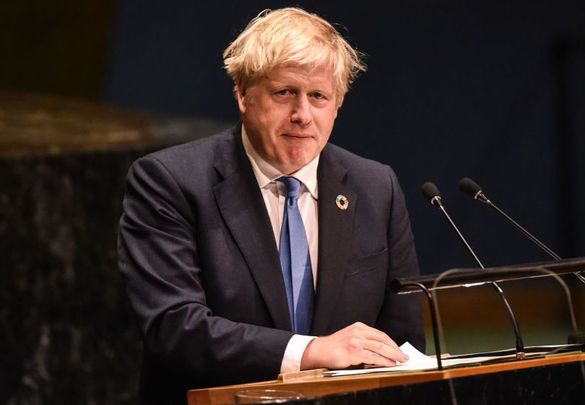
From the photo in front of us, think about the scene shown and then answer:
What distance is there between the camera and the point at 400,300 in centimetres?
266

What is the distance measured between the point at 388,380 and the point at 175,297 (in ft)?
2.26

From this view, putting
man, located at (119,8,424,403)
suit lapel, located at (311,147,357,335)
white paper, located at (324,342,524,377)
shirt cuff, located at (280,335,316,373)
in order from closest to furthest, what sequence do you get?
white paper, located at (324,342,524,377) < shirt cuff, located at (280,335,316,373) < man, located at (119,8,424,403) < suit lapel, located at (311,147,357,335)

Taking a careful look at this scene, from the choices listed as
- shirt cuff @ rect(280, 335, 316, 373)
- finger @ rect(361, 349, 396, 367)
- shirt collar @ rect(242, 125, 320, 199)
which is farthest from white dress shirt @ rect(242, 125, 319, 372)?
finger @ rect(361, 349, 396, 367)

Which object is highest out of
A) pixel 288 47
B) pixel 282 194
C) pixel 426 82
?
pixel 426 82

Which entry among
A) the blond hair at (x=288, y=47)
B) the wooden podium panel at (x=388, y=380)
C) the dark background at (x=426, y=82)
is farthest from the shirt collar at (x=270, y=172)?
the dark background at (x=426, y=82)

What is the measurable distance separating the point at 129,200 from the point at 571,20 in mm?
3406

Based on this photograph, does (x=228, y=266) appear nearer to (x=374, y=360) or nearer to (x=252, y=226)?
(x=252, y=226)

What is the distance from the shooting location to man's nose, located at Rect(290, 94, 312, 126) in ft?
8.00

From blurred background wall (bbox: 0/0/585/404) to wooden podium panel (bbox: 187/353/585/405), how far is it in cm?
240

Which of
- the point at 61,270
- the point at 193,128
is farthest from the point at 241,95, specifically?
the point at 193,128

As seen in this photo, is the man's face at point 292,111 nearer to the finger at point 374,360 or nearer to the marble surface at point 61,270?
the finger at point 374,360

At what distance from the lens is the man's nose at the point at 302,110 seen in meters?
2.44

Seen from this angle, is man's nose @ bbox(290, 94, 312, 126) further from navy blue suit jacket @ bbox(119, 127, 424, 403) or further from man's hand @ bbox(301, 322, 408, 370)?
man's hand @ bbox(301, 322, 408, 370)

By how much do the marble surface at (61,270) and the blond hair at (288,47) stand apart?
186cm
